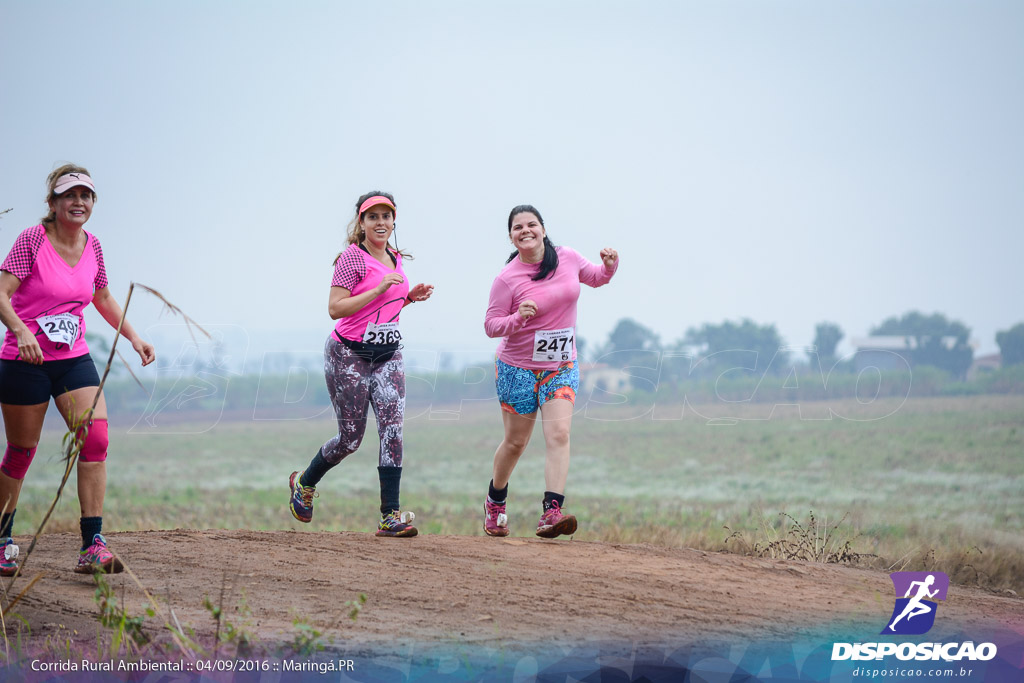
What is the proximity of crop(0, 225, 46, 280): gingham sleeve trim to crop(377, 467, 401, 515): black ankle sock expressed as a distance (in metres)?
2.41

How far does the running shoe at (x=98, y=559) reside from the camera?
5.14 m

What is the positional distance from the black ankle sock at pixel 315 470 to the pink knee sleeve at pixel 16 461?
1.82 meters

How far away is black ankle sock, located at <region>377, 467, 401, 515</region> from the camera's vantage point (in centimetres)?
622

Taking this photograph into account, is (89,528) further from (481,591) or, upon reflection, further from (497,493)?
A: (497,493)

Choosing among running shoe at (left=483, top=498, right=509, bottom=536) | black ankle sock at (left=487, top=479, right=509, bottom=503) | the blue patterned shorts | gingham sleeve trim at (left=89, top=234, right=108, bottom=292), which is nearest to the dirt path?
running shoe at (left=483, top=498, right=509, bottom=536)

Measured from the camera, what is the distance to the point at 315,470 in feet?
21.6

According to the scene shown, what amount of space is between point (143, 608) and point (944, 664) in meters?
3.57

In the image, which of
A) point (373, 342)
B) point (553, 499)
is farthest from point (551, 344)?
point (373, 342)

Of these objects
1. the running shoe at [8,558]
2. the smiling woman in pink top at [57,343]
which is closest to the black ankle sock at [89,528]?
the smiling woman in pink top at [57,343]

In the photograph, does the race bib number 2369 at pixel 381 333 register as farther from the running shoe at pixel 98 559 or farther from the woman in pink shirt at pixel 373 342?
the running shoe at pixel 98 559

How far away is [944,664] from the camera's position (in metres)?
4.05

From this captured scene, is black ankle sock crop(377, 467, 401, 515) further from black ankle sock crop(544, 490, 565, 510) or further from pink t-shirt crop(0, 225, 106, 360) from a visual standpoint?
pink t-shirt crop(0, 225, 106, 360)

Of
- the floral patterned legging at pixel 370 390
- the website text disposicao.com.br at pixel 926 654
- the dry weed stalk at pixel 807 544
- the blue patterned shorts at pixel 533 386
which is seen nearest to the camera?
the website text disposicao.com.br at pixel 926 654

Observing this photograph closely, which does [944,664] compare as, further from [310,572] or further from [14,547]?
[14,547]
